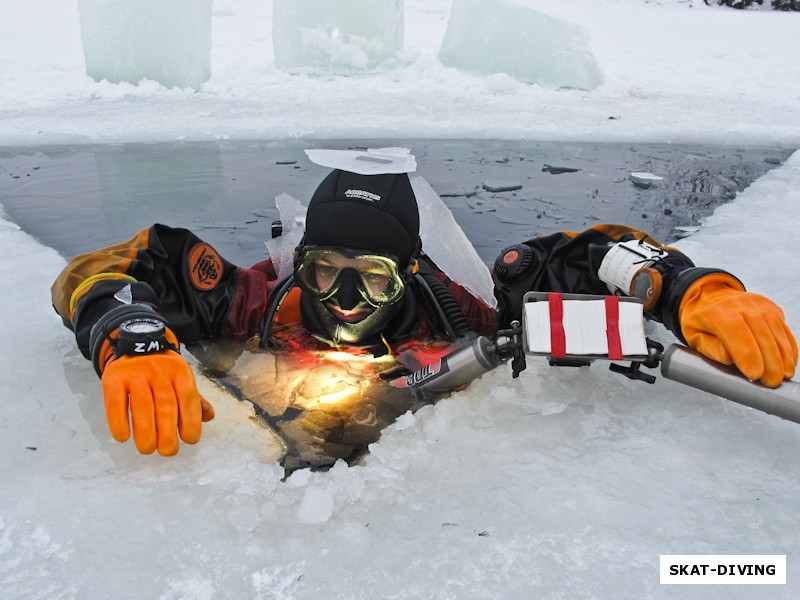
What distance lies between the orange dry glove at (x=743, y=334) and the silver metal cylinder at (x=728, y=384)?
0.09ft

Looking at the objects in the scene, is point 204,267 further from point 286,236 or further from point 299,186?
point 299,186

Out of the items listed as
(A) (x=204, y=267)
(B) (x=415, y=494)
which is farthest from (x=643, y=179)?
(B) (x=415, y=494)

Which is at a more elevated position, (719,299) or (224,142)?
(719,299)

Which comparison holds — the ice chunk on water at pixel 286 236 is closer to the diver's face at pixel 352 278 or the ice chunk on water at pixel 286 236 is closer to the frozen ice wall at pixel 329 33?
the diver's face at pixel 352 278

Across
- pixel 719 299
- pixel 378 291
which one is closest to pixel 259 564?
pixel 378 291

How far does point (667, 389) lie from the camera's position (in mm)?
2129

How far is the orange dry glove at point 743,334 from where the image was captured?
1767 millimetres

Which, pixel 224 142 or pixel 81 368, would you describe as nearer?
pixel 81 368

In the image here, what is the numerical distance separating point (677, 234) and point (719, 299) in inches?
82.9

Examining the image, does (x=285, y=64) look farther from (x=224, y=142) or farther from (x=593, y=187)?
(x=593, y=187)

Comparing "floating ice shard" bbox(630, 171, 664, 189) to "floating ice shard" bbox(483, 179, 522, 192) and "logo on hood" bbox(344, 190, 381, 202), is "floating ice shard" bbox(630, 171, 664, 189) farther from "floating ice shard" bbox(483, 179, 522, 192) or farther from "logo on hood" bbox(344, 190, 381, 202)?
"logo on hood" bbox(344, 190, 381, 202)

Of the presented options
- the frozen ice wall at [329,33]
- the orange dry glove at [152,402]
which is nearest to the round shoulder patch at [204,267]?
the orange dry glove at [152,402]

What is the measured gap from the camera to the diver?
69.4 inches

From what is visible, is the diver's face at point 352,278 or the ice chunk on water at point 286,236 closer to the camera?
the diver's face at point 352,278
